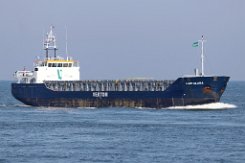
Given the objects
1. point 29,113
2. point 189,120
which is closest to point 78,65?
point 29,113

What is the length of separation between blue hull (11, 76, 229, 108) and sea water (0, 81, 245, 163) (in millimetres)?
1416

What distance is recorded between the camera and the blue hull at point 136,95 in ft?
298

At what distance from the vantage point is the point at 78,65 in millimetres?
106688

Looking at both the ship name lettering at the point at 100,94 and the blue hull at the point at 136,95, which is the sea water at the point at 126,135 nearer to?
the blue hull at the point at 136,95

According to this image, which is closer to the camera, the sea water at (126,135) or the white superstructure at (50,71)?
the sea water at (126,135)

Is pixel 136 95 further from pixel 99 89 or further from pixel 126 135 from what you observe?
pixel 126 135

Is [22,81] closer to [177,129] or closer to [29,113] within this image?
[29,113]

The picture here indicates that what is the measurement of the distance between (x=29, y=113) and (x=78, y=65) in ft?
55.5

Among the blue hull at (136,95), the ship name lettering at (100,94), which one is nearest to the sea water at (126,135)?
the blue hull at (136,95)

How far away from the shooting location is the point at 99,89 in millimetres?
100188

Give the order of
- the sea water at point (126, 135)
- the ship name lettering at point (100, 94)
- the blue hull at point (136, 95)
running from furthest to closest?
1. the ship name lettering at point (100, 94)
2. the blue hull at point (136, 95)
3. the sea water at point (126, 135)

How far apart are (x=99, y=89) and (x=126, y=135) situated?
3520cm

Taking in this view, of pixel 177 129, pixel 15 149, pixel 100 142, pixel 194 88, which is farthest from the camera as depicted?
pixel 194 88

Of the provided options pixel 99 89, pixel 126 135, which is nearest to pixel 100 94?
pixel 99 89
